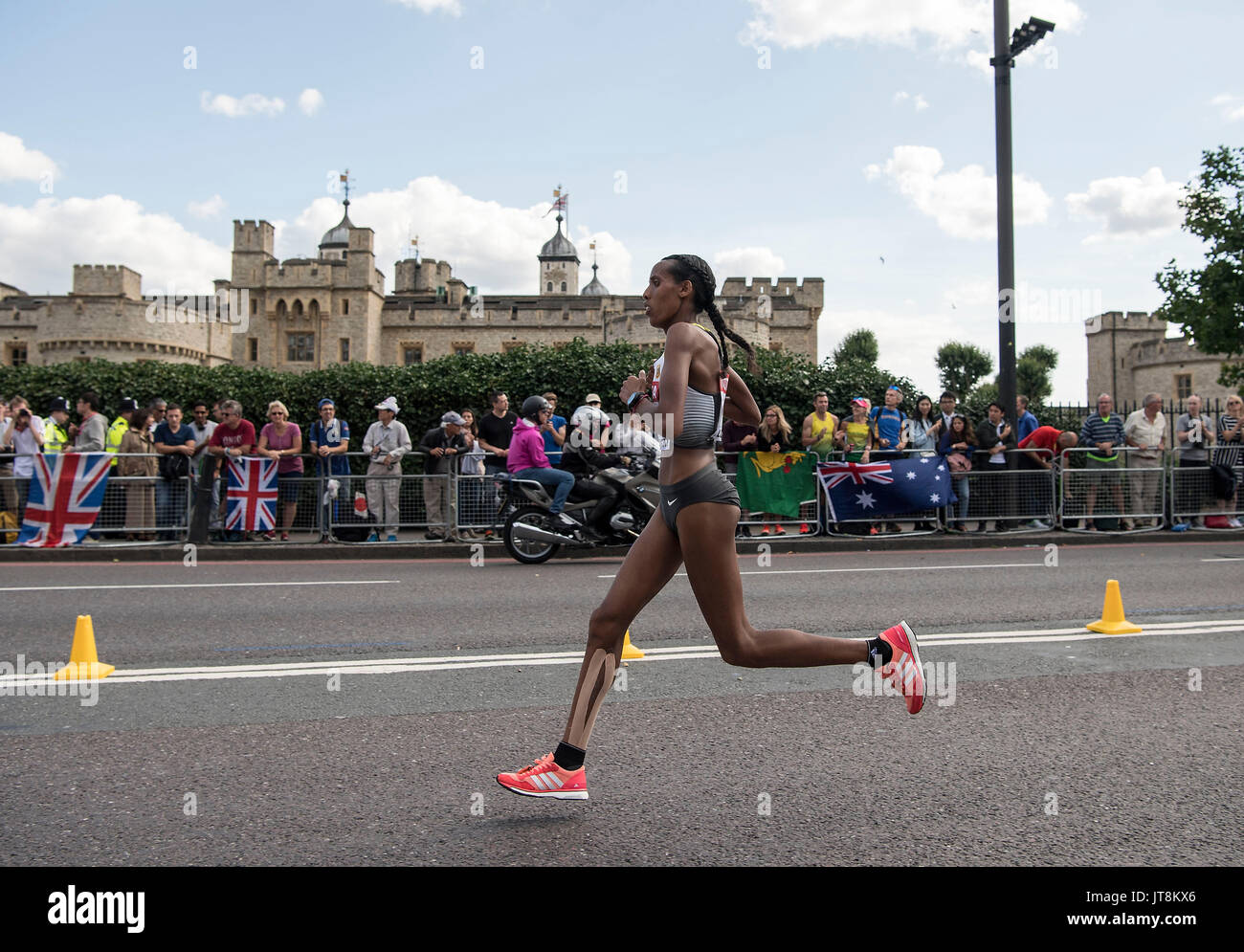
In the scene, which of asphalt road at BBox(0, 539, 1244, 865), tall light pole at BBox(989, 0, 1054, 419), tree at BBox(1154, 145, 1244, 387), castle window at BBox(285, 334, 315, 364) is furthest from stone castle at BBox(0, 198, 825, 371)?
asphalt road at BBox(0, 539, 1244, 865)

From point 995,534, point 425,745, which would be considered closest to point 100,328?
point 995,534

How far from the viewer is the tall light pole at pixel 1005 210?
46.8 ft

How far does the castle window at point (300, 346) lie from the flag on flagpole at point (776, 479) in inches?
2785

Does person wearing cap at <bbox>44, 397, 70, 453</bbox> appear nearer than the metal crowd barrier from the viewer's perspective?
Yes

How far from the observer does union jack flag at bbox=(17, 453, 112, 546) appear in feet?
42.1

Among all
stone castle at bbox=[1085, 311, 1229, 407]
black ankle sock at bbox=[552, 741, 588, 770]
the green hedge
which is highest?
stone castle at bbox=[1085, 311, 1229, 407]

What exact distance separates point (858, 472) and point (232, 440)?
8.54 metres

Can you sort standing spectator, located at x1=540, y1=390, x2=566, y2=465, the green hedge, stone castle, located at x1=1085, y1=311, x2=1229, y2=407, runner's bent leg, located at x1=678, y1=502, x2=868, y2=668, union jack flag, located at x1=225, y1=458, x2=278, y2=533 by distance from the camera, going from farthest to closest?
1. stone castle, located at x1=1085, y1=311, x2=1229, y2=407
2. the green hedge
3. standing spectator, located at x1=540, y1=390, x2=566, y2=465
4. union jack flag, located at x1=225, y1=458, x2=278, y2=533
5. runner's bent leg, located at x1=678, y1=502, x2=868, y2=668

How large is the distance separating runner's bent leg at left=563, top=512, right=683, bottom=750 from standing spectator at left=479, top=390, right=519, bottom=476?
10196mm

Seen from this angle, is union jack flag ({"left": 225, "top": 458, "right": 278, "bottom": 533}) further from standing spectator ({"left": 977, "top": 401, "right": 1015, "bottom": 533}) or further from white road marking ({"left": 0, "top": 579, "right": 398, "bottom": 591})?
standing spectator ({"left": 977, "top": 401, "right": 1015, "bottom": 533})

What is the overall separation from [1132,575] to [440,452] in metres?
8.58

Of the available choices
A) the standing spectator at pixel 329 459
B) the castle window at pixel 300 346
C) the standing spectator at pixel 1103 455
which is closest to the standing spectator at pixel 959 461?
the standing spectator at pixel 1103 455

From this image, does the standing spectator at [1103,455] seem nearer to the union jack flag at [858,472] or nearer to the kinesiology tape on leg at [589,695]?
the union jack flag at [858,472]

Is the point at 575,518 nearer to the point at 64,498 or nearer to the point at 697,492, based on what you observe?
the point at 64,498
